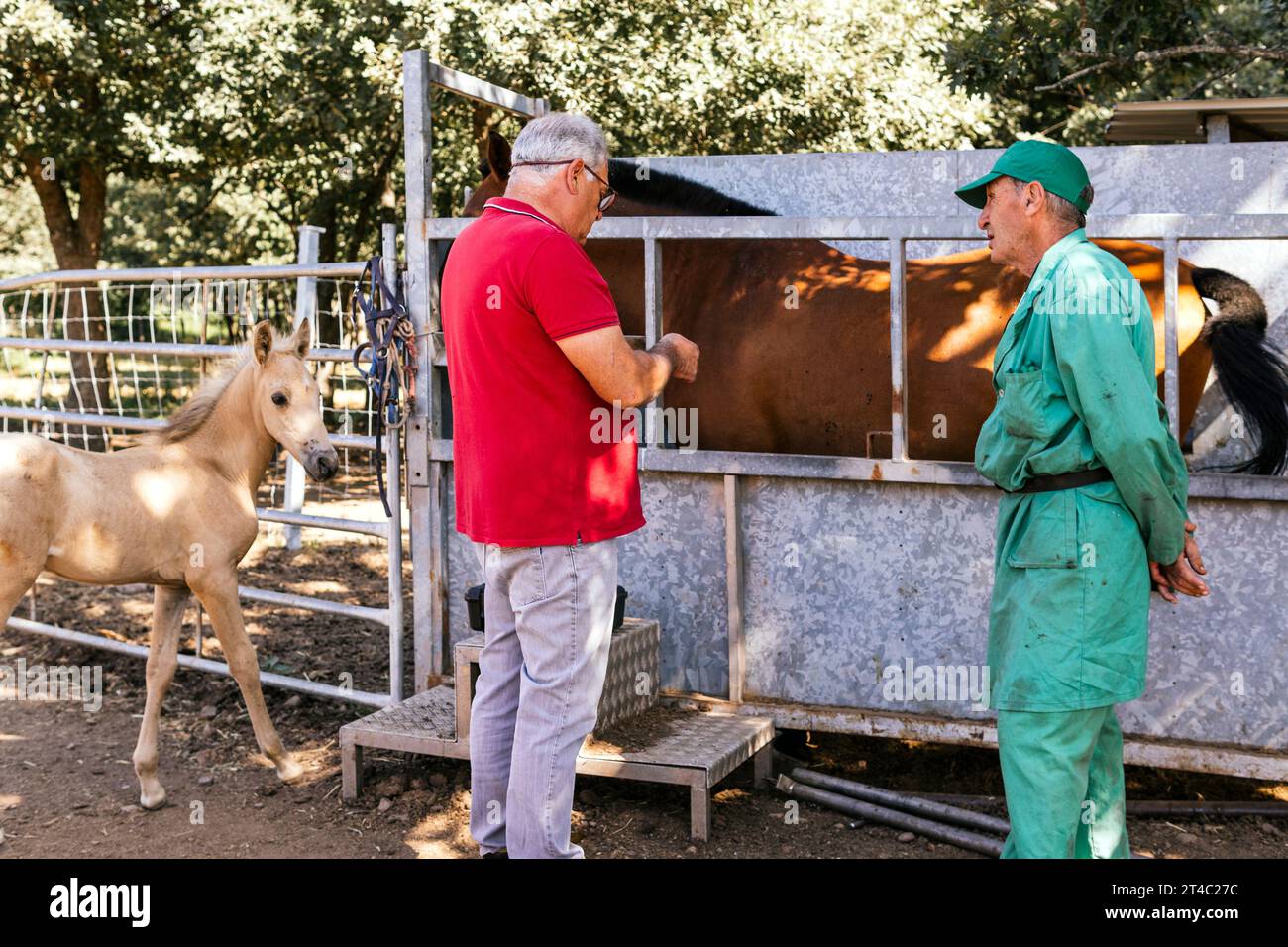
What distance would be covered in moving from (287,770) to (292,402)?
54.5 inches

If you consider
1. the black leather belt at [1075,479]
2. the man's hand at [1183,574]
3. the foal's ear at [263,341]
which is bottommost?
the man's hand at [1183,574]

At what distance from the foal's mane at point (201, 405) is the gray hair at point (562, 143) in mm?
1900

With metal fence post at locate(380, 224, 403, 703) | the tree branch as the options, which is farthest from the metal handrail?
the tree branch

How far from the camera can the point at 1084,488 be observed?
255 centimetres

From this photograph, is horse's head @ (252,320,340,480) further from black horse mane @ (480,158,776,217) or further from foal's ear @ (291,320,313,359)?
black horse mane @ (480,158,776,217)

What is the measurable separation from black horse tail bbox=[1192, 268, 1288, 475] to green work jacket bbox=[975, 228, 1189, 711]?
160 cm

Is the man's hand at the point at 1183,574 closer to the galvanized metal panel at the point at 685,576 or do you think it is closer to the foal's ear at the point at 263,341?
the galvanized metal panel at the point at 685,576

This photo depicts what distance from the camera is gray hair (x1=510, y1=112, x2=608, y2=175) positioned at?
2.77m

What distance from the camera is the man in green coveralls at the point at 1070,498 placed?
2.45 m

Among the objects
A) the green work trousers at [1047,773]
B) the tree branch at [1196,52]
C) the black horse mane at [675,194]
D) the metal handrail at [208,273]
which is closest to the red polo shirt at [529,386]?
the green work trousers at [1047,773]
